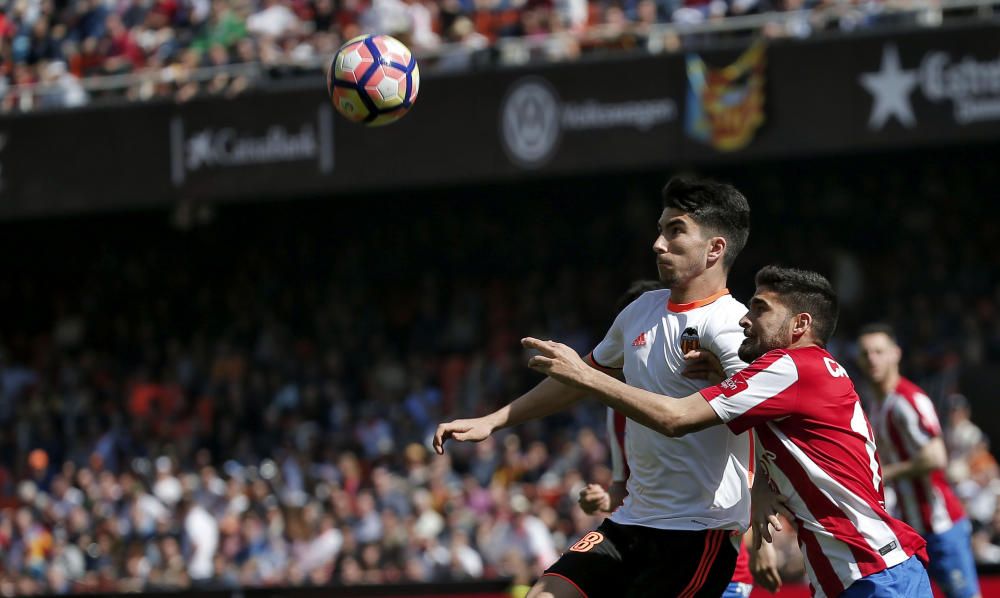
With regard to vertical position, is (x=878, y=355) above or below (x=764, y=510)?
below

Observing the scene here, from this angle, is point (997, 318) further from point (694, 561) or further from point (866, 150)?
point (694, 561)

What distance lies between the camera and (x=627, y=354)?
236 inches

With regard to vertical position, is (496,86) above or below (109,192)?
above

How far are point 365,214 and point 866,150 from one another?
8.24m

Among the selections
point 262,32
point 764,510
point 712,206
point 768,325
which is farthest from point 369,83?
point 262,32

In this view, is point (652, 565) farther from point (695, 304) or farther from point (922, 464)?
point (922, 464)

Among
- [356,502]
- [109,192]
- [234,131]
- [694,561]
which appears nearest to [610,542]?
[694,561]

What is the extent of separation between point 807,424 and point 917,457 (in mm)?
3520

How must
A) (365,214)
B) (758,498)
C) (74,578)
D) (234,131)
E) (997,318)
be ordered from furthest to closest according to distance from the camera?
1. (365,214)
2. (234,131)
3. (74,578)
4. (997,318)
5. (758,498)

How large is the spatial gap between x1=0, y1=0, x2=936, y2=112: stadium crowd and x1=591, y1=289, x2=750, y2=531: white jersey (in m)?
10.0

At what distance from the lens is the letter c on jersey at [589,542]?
5.91m

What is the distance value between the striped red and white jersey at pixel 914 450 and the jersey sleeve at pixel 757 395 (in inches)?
143

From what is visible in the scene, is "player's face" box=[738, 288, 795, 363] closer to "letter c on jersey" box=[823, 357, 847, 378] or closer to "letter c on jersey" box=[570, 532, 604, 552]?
"letter c on jersey" box=[823, 357, 847, 378]

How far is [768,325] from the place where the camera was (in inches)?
218
